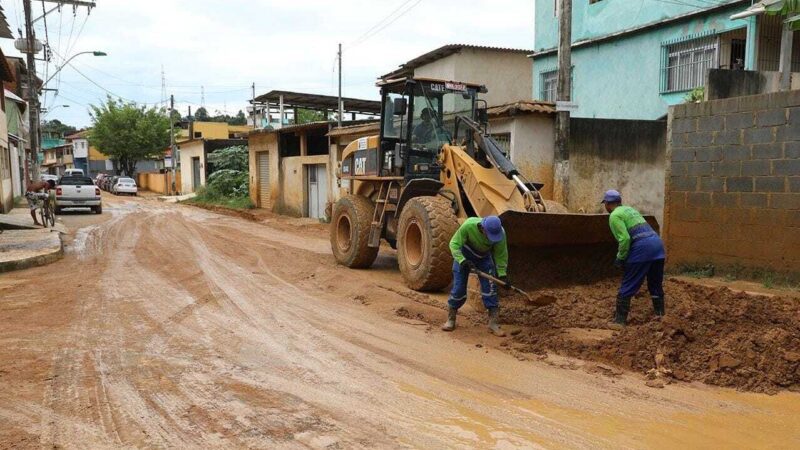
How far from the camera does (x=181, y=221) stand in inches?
806

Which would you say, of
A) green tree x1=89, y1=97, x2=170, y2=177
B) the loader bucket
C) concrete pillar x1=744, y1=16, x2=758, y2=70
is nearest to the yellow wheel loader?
the loader bucket

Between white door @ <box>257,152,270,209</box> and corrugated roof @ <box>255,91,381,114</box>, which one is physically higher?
corrugated roof @ <box>255,91,381,114</box>

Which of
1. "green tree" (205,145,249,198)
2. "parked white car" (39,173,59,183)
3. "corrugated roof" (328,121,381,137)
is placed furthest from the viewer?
"green tree" (205,145,249,198)

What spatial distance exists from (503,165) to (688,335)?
11.7 ft

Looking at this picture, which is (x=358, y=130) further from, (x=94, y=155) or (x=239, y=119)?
(x=239, y=119)

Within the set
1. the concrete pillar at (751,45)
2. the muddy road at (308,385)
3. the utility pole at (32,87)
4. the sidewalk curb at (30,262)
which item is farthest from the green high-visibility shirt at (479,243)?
the utility pole at (32,87)

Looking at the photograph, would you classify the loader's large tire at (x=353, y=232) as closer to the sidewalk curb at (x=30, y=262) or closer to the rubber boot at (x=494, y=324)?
the rubber boot at (x=494, y=324)

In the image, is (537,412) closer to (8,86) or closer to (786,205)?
(786,205)

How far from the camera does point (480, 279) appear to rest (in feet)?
22.5

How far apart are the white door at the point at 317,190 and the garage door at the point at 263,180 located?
12.6ft

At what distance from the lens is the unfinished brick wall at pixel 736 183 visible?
8.34m

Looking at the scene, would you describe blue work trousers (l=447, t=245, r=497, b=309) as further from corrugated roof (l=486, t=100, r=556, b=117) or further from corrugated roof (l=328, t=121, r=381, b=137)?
corrugated roof (l=328, t=121, r=381, b=137)

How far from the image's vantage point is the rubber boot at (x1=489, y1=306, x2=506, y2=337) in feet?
21.6

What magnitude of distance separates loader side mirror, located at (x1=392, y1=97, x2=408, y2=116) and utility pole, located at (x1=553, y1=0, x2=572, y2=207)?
3.67 metres
